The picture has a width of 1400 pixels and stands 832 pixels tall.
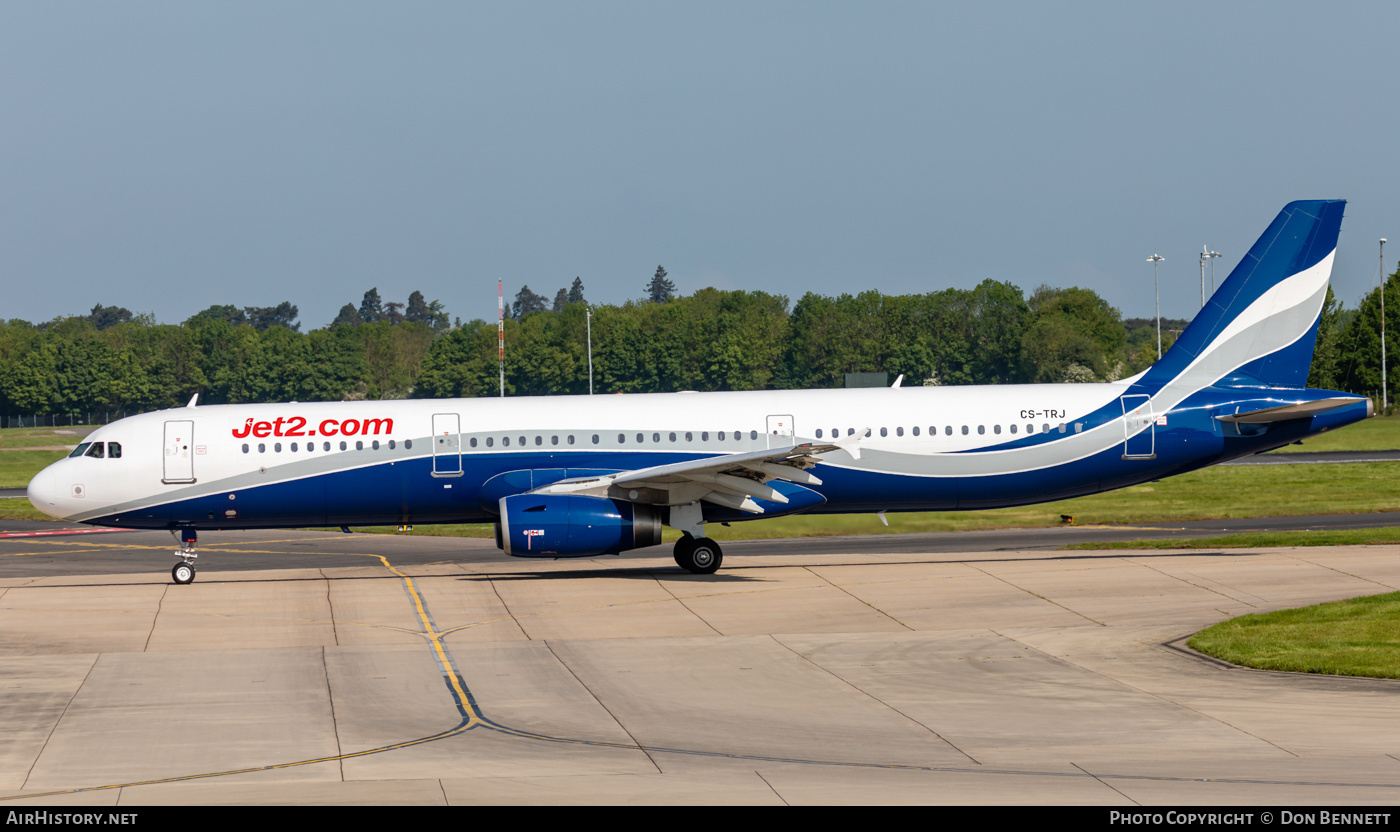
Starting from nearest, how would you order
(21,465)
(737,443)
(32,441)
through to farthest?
(737,443) → (21,465) → (32,441)

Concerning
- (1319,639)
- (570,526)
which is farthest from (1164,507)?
(1319,639)

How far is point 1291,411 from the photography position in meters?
27.8

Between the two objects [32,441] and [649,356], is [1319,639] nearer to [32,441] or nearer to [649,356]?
[32,441]

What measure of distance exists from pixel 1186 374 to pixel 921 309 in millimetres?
106910

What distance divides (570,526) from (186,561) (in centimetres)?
893

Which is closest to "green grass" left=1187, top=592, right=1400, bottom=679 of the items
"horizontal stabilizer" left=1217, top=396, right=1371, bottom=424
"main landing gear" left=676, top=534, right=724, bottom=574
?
"horizontal stabilizer" left=1217, top=396, right=1371, bottom=424

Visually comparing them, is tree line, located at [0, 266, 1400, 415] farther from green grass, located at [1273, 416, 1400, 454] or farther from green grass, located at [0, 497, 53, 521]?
green grass, located at [0, 497, 53, 521]

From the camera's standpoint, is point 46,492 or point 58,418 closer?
point 46,492

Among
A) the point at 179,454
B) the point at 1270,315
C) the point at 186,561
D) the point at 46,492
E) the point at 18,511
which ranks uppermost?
the point at 1270,315

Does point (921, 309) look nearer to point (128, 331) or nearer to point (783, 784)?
point (128, 331)

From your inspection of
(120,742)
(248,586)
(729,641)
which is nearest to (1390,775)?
(729,641)

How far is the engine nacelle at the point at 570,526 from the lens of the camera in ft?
84.3

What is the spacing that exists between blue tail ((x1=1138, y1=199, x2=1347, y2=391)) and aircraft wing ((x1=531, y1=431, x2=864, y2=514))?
8296mm

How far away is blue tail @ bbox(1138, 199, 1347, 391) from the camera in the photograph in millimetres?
28969
